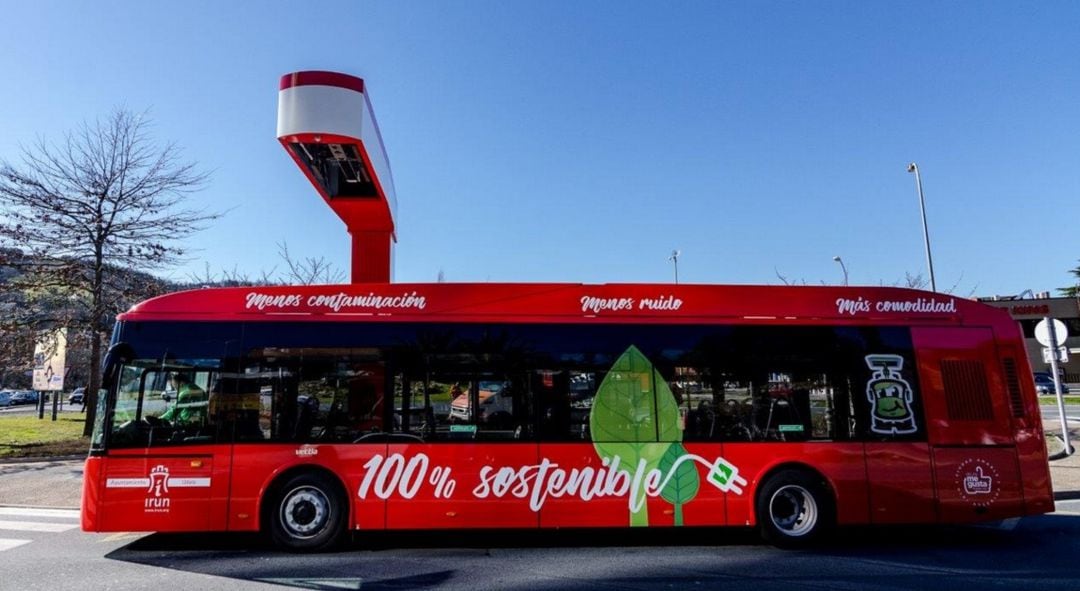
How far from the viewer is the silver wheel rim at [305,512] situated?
7.39 meters

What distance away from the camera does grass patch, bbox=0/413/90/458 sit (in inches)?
652

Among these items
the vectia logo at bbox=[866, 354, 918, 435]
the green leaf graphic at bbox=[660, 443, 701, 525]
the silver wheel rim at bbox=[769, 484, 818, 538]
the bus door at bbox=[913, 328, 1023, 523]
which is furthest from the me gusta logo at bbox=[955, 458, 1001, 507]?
the green leaf graphic at bbox=[660, 443, 701, 525]

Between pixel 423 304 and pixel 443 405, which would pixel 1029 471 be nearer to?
pixel 443 405

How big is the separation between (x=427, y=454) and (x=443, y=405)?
0.61 meters

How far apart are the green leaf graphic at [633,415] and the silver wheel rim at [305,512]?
336 centimetres

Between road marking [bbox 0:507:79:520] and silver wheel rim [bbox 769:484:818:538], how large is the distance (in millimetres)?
10177

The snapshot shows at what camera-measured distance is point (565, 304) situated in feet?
26.2

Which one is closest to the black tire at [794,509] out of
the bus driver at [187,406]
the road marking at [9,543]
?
the bus driver at [187,406]

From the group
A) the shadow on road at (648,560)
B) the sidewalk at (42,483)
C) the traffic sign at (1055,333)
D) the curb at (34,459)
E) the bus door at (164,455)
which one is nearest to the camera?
the shadow on road at (648,560)

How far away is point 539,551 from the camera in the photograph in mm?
7406

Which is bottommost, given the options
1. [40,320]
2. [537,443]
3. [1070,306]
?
[537,443]

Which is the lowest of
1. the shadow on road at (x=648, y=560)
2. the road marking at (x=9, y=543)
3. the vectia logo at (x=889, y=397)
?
the shadow on road at (x=648, y=560)

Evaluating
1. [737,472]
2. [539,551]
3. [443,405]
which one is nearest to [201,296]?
[443,405]

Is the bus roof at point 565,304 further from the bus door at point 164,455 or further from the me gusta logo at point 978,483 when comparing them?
the me gusta logo at point 978,483
